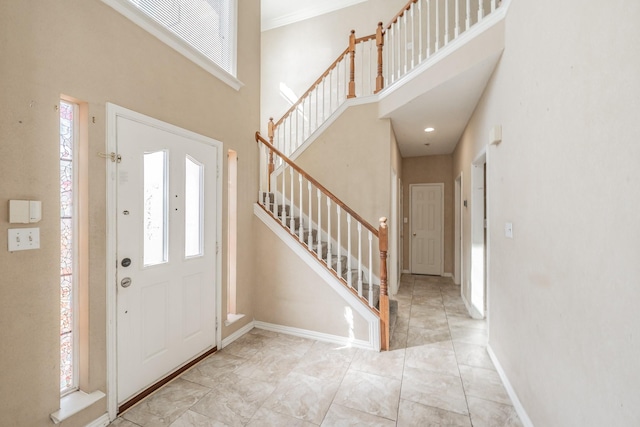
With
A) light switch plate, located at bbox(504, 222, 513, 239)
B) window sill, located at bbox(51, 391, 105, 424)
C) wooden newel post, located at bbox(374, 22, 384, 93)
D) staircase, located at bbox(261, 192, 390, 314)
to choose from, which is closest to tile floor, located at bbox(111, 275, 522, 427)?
window sill, located at bbox(51, 391, 105, 424)

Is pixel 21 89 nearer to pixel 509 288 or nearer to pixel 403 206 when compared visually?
pixel 509 288

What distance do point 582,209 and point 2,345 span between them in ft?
9.01

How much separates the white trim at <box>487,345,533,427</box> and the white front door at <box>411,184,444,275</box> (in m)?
3.48

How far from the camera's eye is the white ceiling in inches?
197

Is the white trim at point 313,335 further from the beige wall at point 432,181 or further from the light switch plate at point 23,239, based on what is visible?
the beige wall at point 432,181

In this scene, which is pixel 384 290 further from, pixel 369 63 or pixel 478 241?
pixel 369 63

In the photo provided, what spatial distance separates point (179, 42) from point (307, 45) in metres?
3.64

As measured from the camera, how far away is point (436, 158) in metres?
6.01

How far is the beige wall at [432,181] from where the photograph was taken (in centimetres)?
586

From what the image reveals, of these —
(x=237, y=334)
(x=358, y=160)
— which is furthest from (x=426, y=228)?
(x=237, y=334)

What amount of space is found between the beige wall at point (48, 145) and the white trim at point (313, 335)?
64.8 inches

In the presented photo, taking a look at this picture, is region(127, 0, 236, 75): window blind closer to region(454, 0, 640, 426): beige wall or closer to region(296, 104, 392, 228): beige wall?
region(296, 104, 392, 228): beige wall

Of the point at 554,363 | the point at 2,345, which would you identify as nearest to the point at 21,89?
the point at 2,345

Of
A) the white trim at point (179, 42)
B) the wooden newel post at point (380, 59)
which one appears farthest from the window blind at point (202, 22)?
the wooden newel post at point (380, 59)
